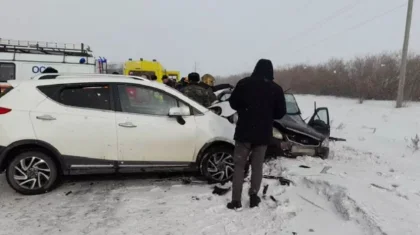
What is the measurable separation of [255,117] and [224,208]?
3.96ft

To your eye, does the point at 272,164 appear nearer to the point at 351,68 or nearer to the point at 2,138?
the point at 2,138

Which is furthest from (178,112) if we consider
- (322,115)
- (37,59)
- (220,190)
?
(37,59)

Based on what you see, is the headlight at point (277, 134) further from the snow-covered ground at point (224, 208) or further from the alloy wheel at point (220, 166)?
the alloy wheel at point (220, 166)

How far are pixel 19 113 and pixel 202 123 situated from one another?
103 inches

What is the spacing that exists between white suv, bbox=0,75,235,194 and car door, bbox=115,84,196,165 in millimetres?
14

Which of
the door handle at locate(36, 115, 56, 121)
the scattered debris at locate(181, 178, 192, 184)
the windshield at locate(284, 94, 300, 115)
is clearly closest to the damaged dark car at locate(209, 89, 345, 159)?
the windshield at locate(284, 94, 300, 115)

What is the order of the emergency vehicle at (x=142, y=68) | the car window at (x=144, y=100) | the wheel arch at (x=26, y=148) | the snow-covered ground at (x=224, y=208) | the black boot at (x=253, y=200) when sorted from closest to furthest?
1. the snow-covered ground at (x=224, y=208)
2. the black boot at (x=253, y=200)
3. the wheel arch at (x=26, y=148)
4. the car window at (x=144, y=100)
5. the emergency vehicle at (x=142, y=68)

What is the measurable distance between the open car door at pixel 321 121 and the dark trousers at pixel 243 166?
3.80 meters

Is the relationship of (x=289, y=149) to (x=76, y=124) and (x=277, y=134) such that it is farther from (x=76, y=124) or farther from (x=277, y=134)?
(x=76, y=124)

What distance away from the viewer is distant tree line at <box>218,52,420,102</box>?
24.0 m

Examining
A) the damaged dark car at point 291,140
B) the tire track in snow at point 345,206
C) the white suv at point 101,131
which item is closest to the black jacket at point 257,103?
the tire track in snow at point 345,206

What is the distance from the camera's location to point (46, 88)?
5238 mm

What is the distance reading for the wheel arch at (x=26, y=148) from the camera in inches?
195

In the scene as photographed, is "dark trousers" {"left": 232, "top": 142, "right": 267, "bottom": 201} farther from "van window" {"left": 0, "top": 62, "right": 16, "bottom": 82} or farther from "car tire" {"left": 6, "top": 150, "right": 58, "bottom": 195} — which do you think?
"van window" {"left": 0, "top": 62, "right": 16, "bottom": 82}
